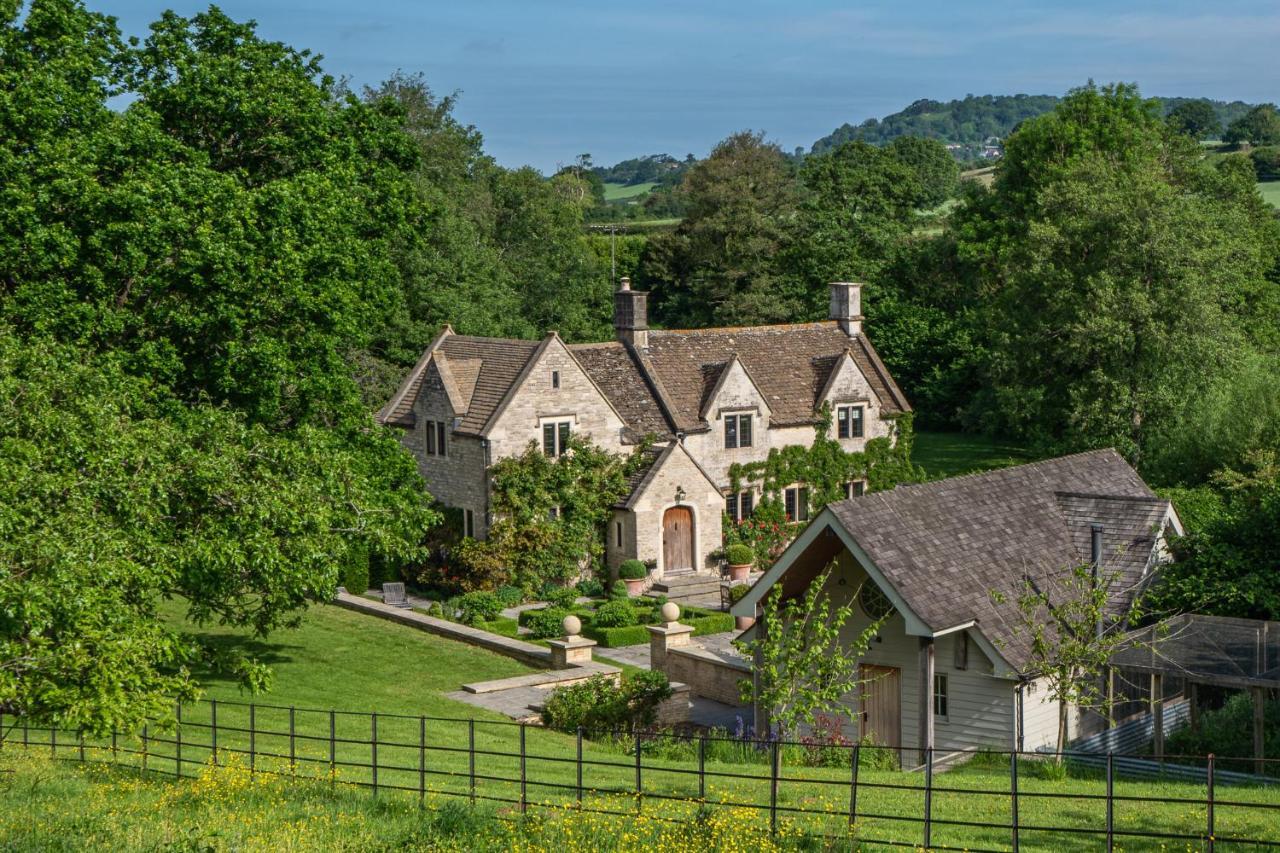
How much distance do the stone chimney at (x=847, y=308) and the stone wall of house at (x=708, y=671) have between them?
2311 cm

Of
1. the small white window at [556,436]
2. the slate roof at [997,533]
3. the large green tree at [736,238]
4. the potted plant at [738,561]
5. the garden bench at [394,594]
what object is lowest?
the garden bench at [394,594]

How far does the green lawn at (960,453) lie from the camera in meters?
67.1

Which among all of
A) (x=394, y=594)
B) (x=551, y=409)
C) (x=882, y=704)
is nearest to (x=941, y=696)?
(x=882, y=704)

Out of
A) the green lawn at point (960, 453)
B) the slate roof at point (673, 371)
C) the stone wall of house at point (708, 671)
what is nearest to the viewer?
the stone wall of house at point (708, 671)

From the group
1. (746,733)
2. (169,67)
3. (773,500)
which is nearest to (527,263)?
(773,500)

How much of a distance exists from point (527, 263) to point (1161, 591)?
51.0 m

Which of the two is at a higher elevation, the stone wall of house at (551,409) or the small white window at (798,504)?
the stone wall of house at (551,409)

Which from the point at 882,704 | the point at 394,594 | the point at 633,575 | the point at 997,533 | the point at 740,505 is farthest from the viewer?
the point at 740,505

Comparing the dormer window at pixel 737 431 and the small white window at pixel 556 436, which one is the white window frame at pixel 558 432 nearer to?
the small white window at pixel 556 436

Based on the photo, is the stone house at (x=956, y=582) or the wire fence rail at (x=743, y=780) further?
the stone house at (x=956, y=582)

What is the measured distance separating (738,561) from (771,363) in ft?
29.0

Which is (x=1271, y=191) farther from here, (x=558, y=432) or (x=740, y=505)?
(x=558, y=432)

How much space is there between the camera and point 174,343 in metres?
32.3

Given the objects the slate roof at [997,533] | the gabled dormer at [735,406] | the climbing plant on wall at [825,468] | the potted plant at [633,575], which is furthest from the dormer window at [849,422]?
the slate roof at [997,533]
